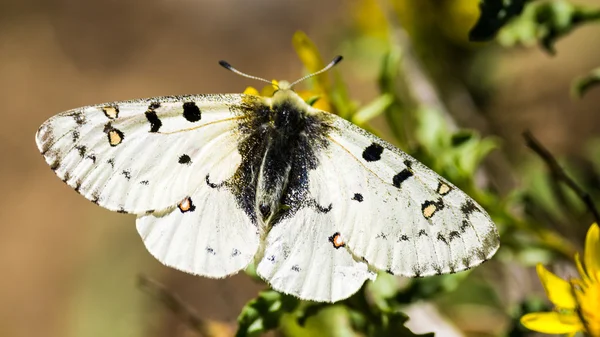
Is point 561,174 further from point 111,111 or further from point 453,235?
point 111,111

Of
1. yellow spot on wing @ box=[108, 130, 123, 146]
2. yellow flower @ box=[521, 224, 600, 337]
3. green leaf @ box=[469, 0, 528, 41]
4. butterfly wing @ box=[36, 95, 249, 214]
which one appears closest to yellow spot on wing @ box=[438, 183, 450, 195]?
yellow flower @ box=[521, 224, 600, 337]

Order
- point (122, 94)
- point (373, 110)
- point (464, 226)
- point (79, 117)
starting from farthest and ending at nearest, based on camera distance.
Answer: point (122, 94)
point (373, 110)
point (79, 117)
point (464, 226)

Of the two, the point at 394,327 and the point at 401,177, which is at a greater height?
the point at 401,177

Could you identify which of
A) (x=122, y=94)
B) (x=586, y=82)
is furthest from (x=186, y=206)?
(x=122, y=94)

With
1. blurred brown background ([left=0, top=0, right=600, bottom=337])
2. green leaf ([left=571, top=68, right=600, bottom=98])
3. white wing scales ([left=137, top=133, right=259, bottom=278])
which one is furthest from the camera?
blurred brown background ([left=0, top=0, right=600, bottom=337])

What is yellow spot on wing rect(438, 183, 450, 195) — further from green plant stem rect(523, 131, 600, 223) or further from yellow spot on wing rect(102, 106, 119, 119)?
yellow spot on wing rect(102, 106, 119, 119)

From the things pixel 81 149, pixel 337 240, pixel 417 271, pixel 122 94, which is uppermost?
pixel 122 94

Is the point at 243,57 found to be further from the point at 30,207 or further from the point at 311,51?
the point at 311,51
